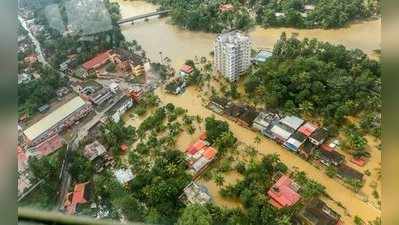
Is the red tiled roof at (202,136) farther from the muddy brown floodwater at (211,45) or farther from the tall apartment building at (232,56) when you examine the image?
the tall apartment building at (232,56)

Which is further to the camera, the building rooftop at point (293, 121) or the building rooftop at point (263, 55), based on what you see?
the building rooftop at point (263, 55)

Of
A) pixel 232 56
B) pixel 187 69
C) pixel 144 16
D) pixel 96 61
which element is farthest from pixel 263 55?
pixel 144 16

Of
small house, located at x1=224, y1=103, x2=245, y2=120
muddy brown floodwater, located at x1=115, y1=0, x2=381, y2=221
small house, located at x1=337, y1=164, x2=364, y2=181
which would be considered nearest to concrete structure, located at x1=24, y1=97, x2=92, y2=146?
muddy brown floodwater, located at x1=115, y1=0, x2=381, y2=221

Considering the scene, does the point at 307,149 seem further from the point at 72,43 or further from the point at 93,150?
the point at 72,43

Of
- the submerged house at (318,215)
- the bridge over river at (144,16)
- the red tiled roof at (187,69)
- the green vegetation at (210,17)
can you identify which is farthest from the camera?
the bridge over river at (144,16)

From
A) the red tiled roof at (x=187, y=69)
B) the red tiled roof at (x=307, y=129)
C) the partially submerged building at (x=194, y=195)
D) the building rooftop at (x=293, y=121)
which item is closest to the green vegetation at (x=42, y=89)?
the red tiled roof at (x=187, y=69)

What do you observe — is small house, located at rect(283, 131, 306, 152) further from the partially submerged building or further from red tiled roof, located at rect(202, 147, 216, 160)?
the partially submerged building
